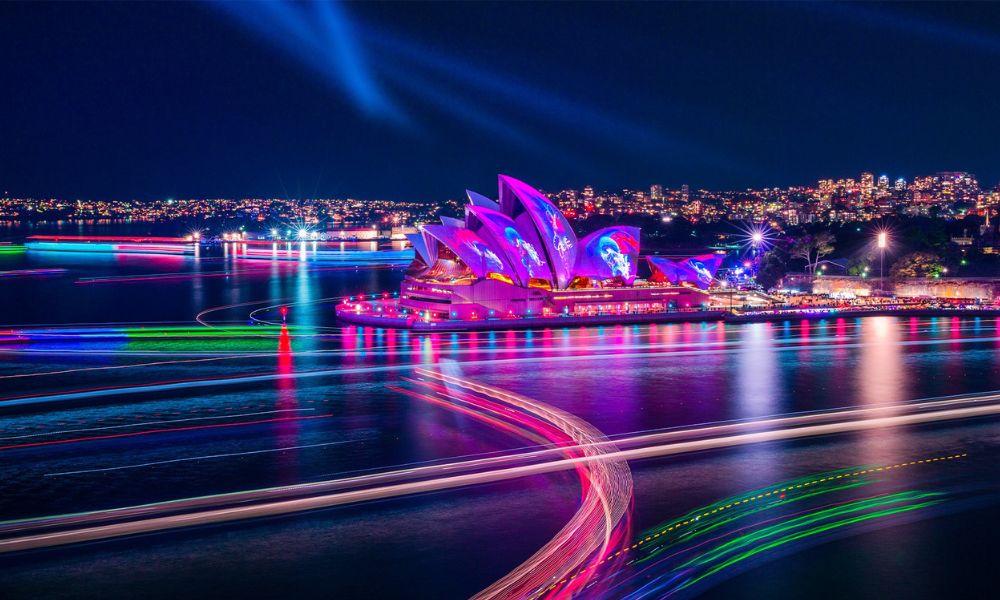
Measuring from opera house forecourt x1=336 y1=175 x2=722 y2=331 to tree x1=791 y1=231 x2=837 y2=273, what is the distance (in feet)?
49.8

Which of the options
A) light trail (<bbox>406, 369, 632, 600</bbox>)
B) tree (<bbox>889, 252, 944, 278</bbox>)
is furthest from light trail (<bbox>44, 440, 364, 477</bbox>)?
tree (<bbox>889, 252, 944, 278</bbox>)

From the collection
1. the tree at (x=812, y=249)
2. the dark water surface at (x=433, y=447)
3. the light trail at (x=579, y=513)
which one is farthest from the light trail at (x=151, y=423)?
the tree at (x=812, y=249)

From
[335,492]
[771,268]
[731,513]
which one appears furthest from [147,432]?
[771,268]

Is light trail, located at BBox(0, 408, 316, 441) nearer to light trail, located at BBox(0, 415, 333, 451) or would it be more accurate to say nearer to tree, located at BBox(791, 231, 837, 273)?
light trail, located at BBox(0, 415, 333, 451)

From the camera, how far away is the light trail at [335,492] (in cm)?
884

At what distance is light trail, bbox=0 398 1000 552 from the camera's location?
8.84m

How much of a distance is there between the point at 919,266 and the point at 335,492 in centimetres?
3804

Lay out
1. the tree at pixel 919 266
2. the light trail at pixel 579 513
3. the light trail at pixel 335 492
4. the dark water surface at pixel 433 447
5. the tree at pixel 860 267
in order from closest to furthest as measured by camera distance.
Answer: the light trail at pixel 579 513
the dark water surface at pixel 433 447
the light trail at pixel 335 492
the tree at pixel 919 266
the tree at pixel 860 267

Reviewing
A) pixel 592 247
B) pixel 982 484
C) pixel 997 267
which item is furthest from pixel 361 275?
pixel 982 484

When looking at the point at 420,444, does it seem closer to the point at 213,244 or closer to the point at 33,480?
the point at 33,480

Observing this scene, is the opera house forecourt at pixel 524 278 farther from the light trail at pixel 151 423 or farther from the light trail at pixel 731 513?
the light trail at pixel 731 513

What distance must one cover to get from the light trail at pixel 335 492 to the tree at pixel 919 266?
3025cm

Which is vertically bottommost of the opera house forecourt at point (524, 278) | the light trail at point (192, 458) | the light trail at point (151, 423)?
the light trail at point (192, 458)

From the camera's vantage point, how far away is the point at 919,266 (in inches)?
1596
